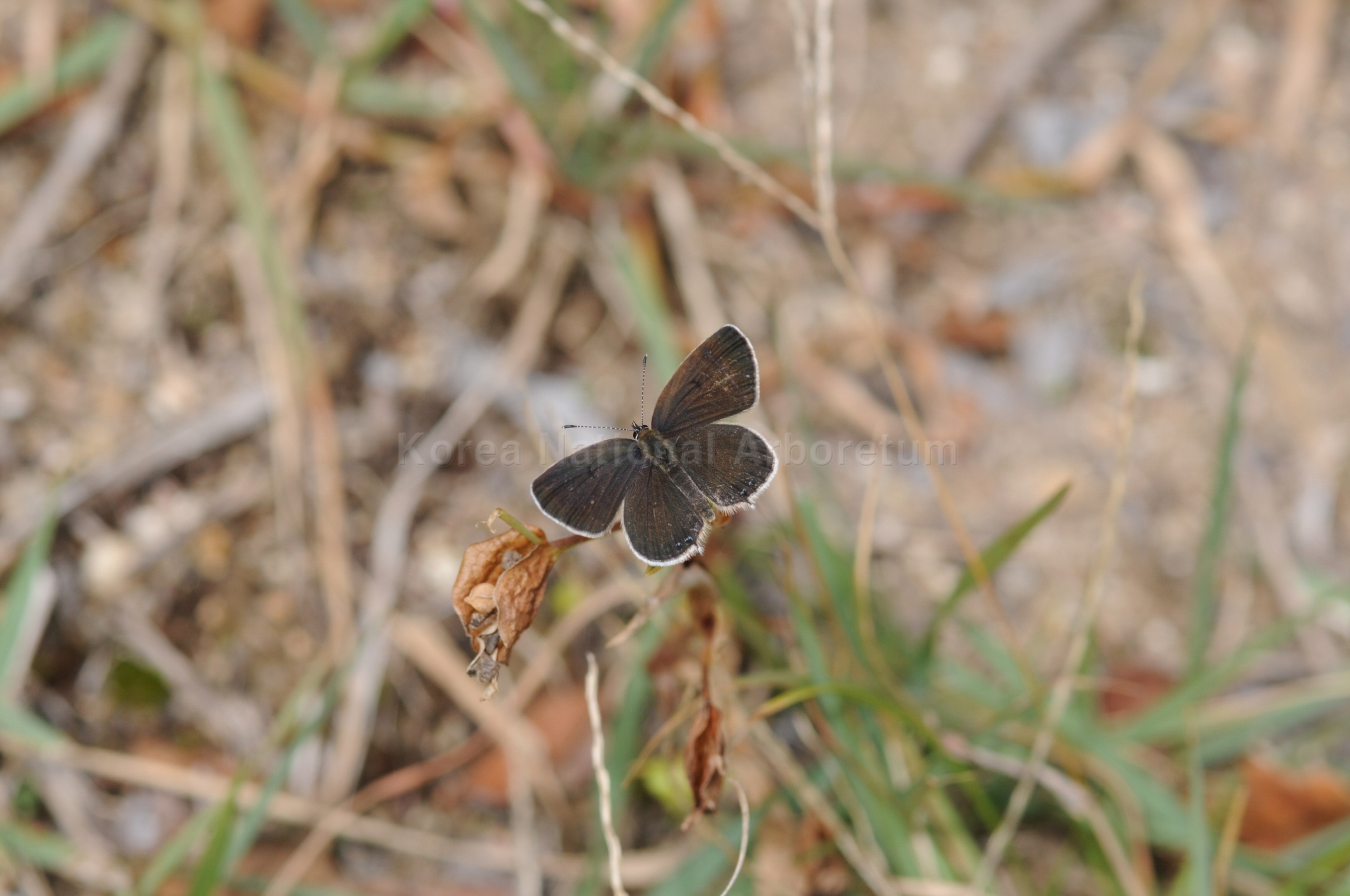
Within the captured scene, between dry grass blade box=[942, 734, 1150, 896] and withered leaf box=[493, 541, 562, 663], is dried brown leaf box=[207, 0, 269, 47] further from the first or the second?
dry grass blade box=[942, 734, 1150, 896]

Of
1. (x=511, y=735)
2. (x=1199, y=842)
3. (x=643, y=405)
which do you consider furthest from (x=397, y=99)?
(x=1199, y=842)

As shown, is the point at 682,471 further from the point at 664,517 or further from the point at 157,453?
the point at 157,453

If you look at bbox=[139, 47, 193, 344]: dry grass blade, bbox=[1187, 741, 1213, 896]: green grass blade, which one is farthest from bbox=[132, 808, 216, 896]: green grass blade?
bbox=[1187, 741, 1213, 896]: green grass blade

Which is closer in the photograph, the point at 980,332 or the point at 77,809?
the point at 77,809

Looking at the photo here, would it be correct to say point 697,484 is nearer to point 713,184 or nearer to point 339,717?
point 339,717

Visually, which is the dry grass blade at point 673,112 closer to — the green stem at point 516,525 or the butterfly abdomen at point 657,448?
the butterfly abdomen at point 657,448

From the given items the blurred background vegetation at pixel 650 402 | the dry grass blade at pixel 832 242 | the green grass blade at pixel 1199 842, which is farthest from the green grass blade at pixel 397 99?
the green grass blade at pixel 1199 842

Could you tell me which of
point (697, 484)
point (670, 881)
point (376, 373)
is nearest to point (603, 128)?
point (376, 373)
